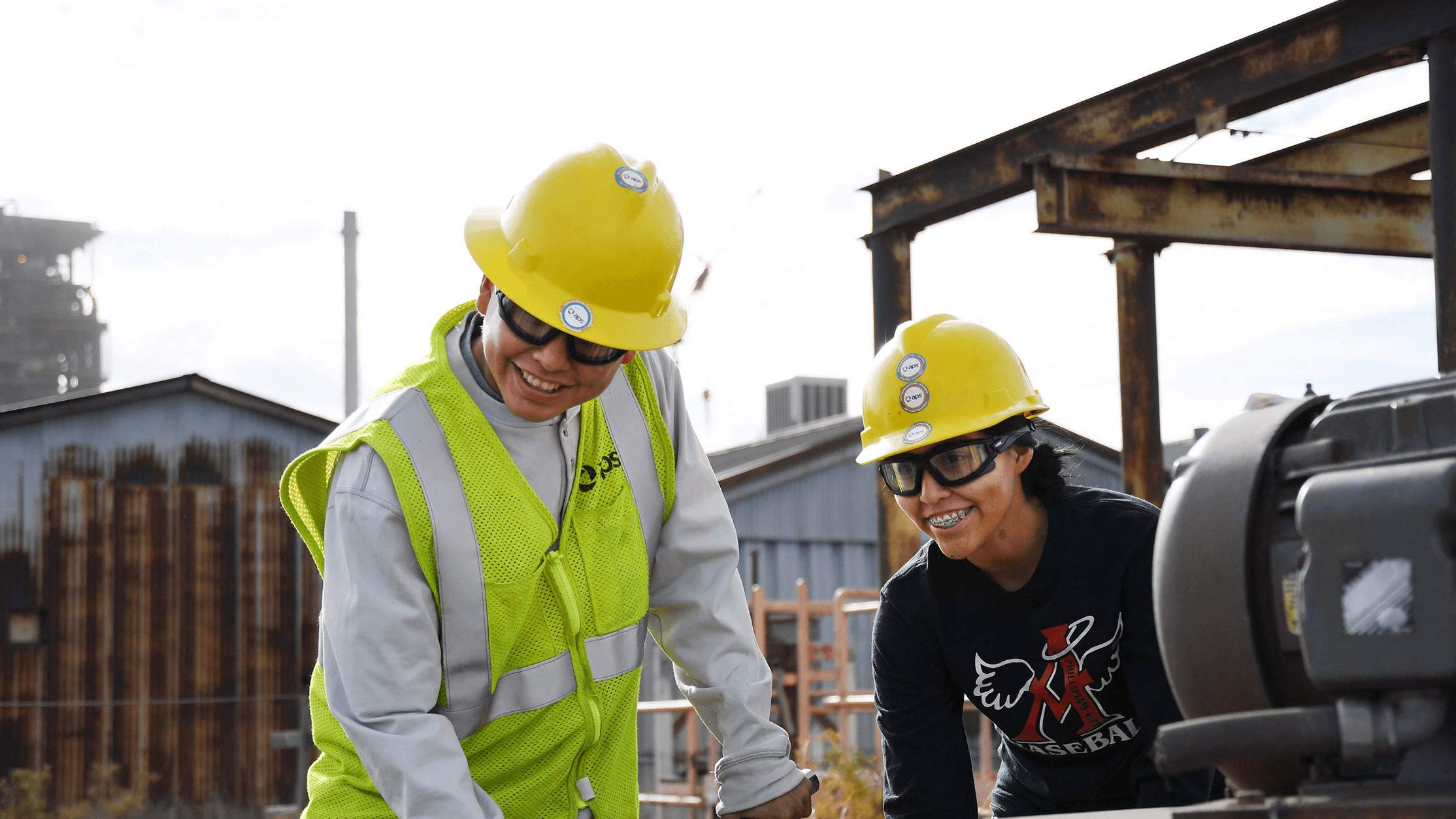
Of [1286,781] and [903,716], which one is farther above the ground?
[1286,781]

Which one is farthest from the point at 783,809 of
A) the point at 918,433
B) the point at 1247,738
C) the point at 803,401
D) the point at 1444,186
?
the point at 803,401

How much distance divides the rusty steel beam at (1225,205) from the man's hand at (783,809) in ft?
11.5

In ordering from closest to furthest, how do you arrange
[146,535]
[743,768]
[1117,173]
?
[743,768] → [1117,173] → [146,535]

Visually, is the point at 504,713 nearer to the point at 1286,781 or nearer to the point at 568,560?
the point at 568,560

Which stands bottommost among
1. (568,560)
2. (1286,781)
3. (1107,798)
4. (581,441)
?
(1107,798)

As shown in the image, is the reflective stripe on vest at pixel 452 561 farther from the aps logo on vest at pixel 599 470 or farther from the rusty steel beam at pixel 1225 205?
the rusty steel beam at pixel 1225 205

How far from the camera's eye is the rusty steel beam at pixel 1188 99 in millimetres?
4809

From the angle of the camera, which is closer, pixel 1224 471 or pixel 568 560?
pixel 1224 471

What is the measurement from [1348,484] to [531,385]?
1537 millimetres

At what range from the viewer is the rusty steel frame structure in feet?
17.1

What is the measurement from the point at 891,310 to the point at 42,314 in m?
34.6

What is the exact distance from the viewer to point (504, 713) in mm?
2469

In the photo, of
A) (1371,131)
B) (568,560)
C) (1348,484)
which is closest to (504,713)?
(568,560)

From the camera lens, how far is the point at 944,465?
9.73 ft
